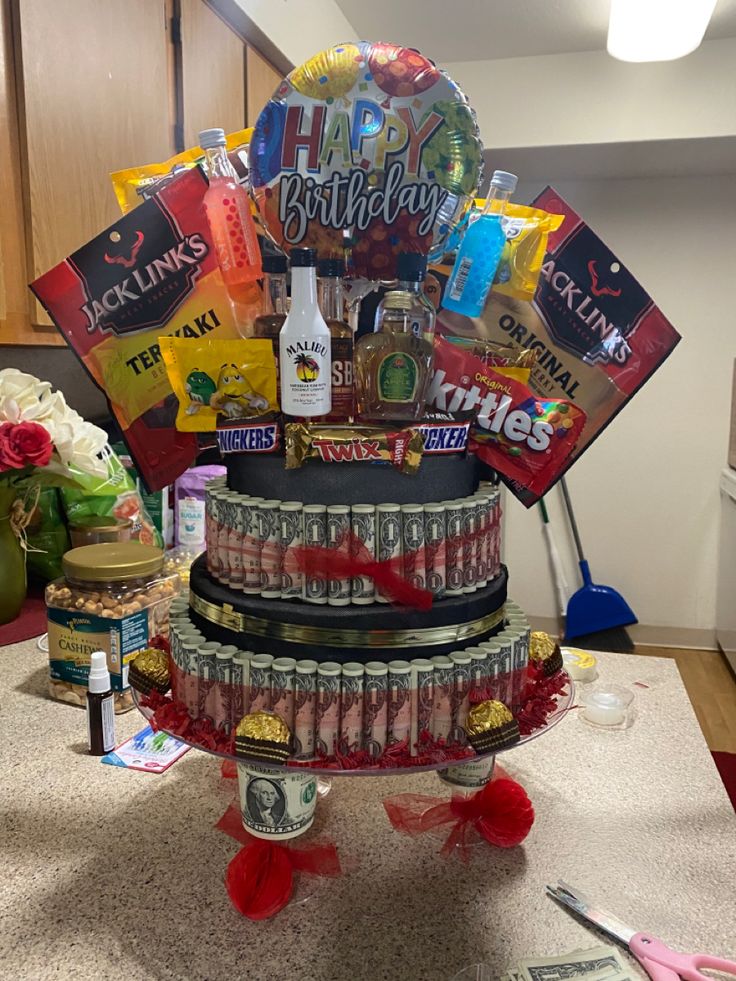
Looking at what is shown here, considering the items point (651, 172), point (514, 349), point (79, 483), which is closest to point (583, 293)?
point (514, 349)

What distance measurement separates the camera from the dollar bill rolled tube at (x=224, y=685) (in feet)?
2.43

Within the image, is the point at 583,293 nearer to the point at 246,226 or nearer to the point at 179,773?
the point at 246,226

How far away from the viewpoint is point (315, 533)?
740mm

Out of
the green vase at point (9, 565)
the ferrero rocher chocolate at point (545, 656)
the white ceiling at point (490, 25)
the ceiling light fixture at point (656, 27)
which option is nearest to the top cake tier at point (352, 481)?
the ferrero rocher chocolate at point (545, 656)

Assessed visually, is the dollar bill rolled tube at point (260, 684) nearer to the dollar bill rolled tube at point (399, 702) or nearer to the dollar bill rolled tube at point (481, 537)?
the dollar bill rolled tube at point (399, 702)

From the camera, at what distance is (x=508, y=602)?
91cm

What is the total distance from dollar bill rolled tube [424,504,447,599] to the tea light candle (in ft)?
1.95

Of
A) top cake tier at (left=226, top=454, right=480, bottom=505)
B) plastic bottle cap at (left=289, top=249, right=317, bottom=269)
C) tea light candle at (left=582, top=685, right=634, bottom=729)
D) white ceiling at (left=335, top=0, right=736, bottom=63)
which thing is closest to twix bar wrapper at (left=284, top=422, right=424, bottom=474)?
top cake tier at (left=226, top=454, right=480, bottom=505)

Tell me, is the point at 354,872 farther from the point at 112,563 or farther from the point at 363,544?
the point at 112,563

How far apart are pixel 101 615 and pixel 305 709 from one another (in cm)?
59

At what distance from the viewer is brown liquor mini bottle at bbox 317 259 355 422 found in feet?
2.50

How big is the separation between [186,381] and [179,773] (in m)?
0.58

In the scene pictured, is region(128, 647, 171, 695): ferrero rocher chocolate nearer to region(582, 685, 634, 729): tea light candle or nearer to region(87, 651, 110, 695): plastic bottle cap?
region(87, 651, 110, 695): plastic bottle cap

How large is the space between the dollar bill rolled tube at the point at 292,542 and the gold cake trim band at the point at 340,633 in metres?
0.04
